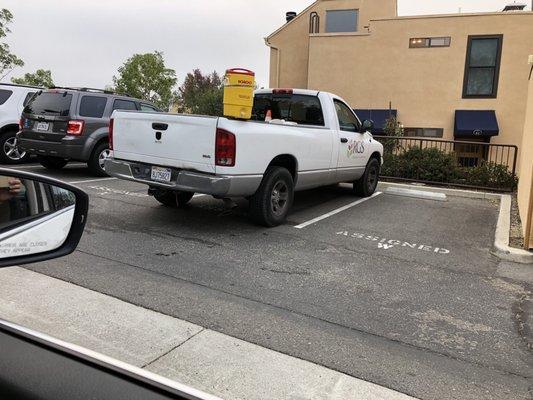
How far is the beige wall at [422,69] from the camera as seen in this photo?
1688cm

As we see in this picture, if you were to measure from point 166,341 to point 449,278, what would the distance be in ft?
10.6

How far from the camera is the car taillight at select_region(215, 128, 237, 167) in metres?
5.94

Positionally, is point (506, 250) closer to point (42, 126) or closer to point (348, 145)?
point (348, 145)

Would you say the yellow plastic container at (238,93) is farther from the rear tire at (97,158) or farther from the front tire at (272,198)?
the rear tire at (97,158)

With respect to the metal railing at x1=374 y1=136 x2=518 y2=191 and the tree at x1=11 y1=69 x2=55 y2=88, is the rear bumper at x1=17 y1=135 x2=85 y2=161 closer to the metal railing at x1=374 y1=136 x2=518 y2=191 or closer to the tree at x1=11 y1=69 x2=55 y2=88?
the metal railing at x1=374 y1=136 x2=518 y2=191

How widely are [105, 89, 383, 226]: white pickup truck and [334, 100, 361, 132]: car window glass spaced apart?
0.04 m

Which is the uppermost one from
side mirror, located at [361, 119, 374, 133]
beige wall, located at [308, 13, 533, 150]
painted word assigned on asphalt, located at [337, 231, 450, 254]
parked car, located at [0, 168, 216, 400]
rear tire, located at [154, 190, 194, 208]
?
beige wall, located at [308, 13, 533, 150]

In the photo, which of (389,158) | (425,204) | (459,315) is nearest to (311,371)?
(459,315)

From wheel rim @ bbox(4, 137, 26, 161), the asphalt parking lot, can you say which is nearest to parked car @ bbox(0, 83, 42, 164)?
wheel rim @ bbox(4, 137, 26, 161)

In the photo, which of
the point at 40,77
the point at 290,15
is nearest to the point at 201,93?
the point at 40,77

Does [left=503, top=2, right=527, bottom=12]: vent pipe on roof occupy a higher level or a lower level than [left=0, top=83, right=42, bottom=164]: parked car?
higher

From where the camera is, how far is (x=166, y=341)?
140 inches

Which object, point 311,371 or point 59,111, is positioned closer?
point 311,371

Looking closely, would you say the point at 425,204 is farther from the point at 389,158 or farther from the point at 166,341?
the point at 166,341
